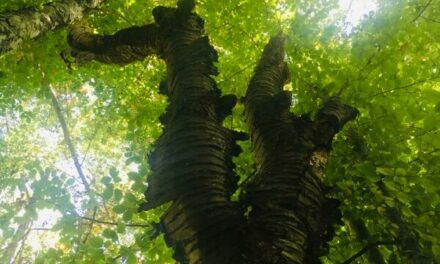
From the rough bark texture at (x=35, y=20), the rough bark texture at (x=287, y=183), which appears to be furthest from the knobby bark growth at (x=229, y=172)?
the rough bark texture at (x=35, y=20)

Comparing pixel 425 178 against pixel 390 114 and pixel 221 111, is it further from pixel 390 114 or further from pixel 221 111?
pixel 221 111

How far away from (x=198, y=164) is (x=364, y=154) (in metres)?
2.04

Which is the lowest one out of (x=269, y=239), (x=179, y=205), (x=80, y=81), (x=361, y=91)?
(x=269, y=239)

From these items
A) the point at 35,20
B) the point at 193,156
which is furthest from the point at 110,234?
the point at 35,20

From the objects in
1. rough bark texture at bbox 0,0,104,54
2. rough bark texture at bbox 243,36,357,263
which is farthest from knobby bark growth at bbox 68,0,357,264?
rough bark texture at bbox 0,0,104,54

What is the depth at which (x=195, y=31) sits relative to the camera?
367 cm

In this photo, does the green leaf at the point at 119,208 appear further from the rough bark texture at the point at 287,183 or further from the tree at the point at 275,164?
the rough bark texture at the point at 287,183

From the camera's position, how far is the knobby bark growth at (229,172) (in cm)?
219

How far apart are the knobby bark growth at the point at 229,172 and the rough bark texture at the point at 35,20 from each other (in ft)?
6.00

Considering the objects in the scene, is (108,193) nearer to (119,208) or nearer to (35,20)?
(119,208)

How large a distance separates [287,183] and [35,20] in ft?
12.4

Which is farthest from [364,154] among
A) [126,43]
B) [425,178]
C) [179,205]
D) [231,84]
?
[231,84]

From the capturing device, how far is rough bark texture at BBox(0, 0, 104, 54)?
4.27 meters

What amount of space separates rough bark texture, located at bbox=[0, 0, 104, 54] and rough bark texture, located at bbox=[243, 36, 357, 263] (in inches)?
106
